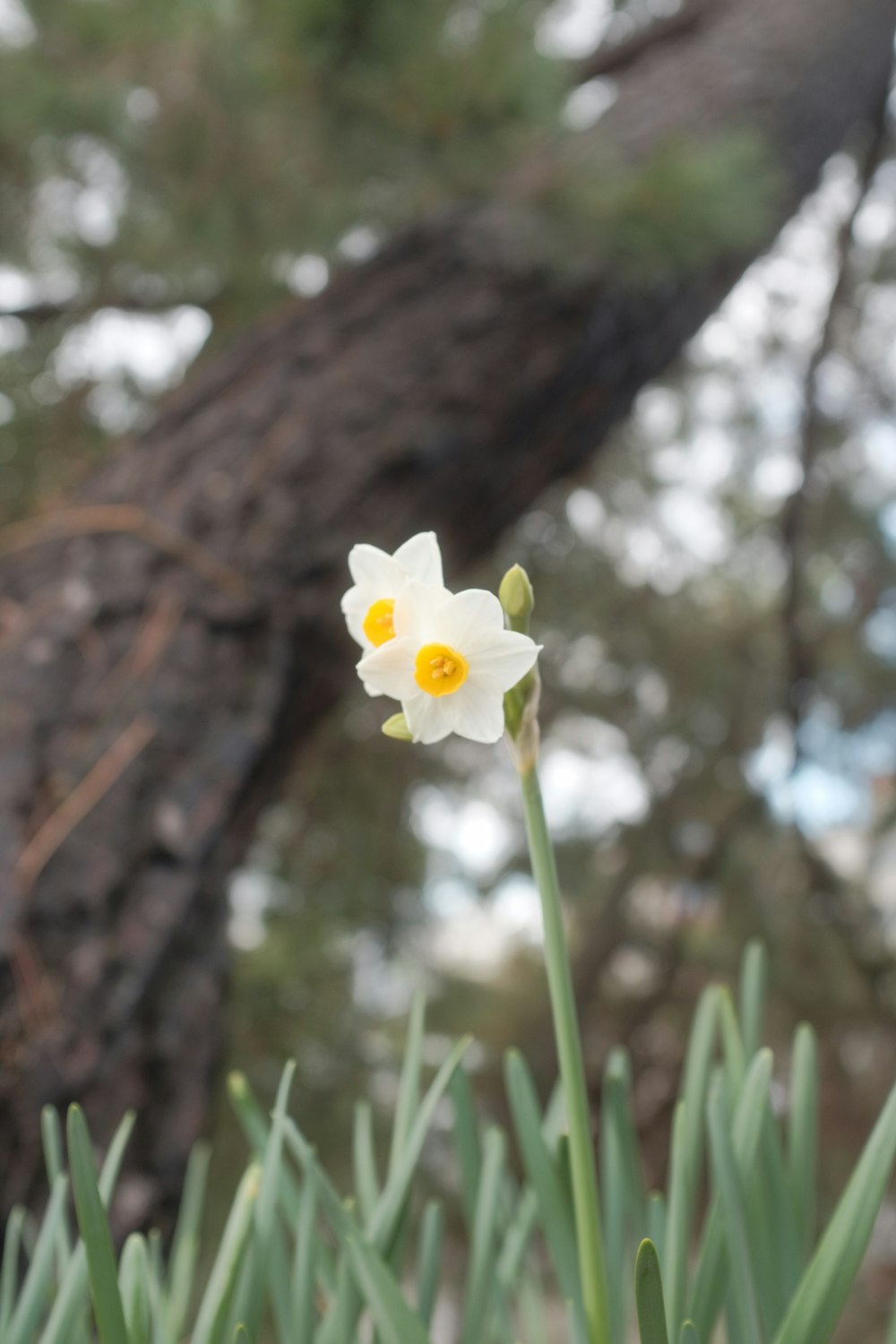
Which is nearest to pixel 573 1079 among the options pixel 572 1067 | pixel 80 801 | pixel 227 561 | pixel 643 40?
pixel 572 1067

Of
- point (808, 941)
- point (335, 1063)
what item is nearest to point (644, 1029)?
point (808, 941)

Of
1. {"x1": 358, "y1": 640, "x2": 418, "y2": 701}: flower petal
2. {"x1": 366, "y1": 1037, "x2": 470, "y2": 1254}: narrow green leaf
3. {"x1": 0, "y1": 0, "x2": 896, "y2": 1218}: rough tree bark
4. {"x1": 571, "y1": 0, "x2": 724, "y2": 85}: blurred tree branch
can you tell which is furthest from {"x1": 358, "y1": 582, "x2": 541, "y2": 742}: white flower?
{"x1": 571, "y1": 0, "x2": 724, "y2": 85}: blurred tree branch

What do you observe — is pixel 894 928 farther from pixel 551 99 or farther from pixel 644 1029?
pixel 551 99

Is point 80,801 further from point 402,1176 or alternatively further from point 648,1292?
point 648,1292

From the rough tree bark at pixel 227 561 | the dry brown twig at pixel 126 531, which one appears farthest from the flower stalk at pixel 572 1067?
the dry brown twig at pixel 126 531

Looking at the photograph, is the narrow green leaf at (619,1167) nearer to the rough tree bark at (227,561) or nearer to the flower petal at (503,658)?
the flower petal at (503,658)

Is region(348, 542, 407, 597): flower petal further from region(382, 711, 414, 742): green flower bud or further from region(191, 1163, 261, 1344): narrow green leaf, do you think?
region(191, 1163, 261, 1344): narrow green leaf
